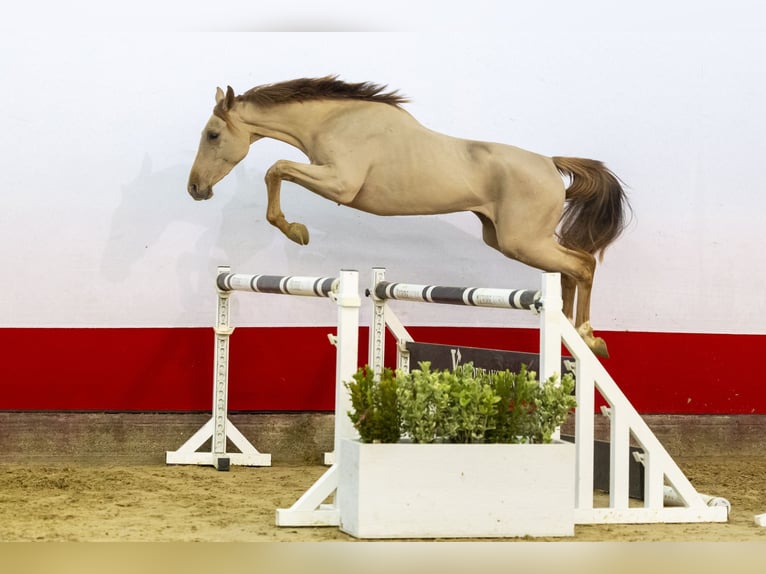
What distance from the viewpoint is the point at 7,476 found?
4.61m

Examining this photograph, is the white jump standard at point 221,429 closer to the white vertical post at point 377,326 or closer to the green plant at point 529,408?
the white vertical post at point 377,326

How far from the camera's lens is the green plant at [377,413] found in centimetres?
332

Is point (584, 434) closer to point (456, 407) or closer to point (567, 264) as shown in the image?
point (456, 407)

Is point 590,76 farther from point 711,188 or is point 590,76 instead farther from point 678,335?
point 678,335

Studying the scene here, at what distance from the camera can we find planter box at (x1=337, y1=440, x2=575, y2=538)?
3.27 metres

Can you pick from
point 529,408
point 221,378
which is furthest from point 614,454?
point 221,378

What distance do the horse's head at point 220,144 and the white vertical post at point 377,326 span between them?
0.73 metres

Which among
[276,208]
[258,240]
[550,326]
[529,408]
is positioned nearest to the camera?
[529,408]

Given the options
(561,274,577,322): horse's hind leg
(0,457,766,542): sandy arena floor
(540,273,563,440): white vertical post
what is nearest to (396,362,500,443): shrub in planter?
(540,273,563,440): white vertical post

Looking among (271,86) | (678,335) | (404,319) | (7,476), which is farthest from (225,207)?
Result: (678,335)

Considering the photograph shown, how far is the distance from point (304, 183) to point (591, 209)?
128cm

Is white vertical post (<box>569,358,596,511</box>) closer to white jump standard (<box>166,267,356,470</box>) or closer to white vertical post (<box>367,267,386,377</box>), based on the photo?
white vertical post (<box>367,267,386,377</box>)

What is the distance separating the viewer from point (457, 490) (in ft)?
10.9

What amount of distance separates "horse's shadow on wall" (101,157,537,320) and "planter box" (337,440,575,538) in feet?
6.10
